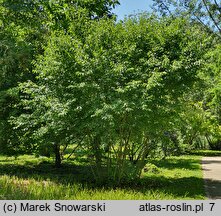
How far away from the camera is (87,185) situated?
30.6 feet

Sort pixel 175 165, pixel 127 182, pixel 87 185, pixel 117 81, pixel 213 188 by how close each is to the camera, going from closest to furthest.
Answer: pixel 117 81 → pixel 87 185 → pixel 127 182 → pixel 213 188 → pixel 175 165

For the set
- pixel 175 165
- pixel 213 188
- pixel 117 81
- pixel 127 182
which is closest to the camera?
pixel 117 81

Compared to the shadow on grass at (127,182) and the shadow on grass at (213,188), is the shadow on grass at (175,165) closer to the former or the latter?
the shadow on grass at (127,182)

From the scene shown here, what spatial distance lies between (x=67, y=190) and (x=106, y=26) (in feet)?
14.0

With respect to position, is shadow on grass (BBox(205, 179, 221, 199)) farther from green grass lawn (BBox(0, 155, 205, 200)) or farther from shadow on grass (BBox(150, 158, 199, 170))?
shadow on grass (BBox(150, 158, 199, 170))

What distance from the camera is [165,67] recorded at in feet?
28.6

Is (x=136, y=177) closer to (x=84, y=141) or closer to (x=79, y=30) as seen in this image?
(x=84, y=141)

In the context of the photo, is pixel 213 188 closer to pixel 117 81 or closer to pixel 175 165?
pixel 117 81

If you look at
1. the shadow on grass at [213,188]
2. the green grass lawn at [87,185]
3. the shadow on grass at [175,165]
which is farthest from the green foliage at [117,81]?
the shadow on grass at [175,165]

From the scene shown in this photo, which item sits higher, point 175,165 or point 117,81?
point 117,81

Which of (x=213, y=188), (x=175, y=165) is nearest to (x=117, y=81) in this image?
(x=213, y=188)

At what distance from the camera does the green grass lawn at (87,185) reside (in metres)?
7.03

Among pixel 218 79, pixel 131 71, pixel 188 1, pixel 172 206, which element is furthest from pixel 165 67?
pixel 188 1

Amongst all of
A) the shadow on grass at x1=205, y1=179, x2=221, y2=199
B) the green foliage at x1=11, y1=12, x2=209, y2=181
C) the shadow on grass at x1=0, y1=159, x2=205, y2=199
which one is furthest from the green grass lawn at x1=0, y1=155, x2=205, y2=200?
the green foliage at x1=11, y1=12, x2=209, y2=181
